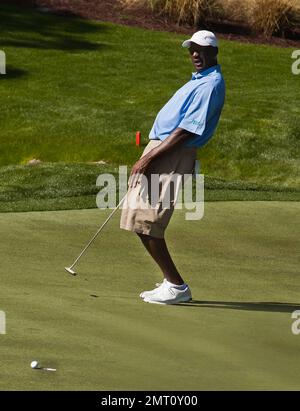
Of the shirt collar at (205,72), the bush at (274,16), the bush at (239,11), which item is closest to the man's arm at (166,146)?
the shirt collar at (205,72)

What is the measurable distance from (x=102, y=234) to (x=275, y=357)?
4475 millimetres

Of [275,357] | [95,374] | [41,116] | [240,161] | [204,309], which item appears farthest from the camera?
[41,116]

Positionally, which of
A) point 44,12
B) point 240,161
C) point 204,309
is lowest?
point 204,309

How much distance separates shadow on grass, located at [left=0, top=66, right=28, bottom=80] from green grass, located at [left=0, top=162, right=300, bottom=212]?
20.0 ft

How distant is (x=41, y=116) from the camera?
752 inches

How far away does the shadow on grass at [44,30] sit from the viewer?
909 inches

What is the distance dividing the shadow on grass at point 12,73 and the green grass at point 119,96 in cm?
2

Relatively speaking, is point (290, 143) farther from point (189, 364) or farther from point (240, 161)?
point (189, 364)

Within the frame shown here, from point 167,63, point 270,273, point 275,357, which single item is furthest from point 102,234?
point 167,63
